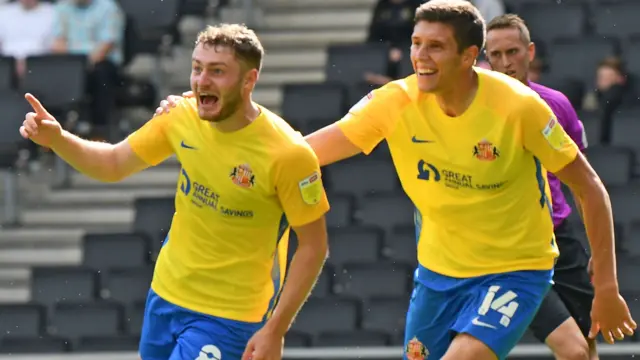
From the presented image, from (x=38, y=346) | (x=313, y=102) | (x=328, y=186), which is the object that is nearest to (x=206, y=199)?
(x=38, y=346)

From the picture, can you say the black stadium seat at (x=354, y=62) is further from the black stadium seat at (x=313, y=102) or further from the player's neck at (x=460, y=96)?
the player's neck at (x=460, y=96)

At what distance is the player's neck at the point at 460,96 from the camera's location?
5.46 m

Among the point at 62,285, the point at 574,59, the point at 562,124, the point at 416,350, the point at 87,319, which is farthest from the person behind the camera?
the point at 574,59

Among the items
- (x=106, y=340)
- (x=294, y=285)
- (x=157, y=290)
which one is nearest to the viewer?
(x=294, y=285)

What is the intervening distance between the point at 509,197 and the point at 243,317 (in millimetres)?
1106

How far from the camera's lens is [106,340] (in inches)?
380

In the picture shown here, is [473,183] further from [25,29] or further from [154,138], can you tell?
[25,29]

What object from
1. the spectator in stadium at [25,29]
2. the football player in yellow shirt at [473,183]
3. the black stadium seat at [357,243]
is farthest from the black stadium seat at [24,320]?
the football player in yellow shirt at [473,183]

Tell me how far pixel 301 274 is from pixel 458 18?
1.14 m

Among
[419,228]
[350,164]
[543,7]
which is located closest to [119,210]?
[350,164]

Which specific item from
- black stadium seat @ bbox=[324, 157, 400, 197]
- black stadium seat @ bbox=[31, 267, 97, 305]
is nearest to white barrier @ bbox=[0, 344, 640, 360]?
black stadium seat @ bbox=[31, 267, 97, 305]

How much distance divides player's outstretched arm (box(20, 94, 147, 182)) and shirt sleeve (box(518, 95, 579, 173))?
1461mm

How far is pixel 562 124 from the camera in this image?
6.49m

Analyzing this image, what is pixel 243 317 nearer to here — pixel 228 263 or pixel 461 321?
pixel 228 263
